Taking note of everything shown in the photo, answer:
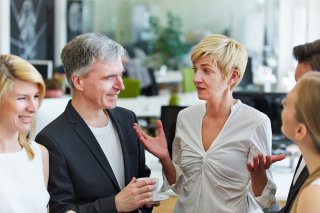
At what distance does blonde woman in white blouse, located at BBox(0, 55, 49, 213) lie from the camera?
2279 millimetres

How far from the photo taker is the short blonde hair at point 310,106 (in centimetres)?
178

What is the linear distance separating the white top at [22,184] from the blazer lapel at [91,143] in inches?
7.8

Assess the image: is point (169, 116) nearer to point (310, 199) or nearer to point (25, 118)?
point (25, 118)

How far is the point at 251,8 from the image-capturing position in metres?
12.1

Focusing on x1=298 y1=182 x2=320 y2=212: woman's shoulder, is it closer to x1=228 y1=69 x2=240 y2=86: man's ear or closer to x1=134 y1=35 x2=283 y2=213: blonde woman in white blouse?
x1=134 y1=35 x2=283 y2=213: blonde woman in white blouse

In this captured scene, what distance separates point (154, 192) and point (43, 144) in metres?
0.46

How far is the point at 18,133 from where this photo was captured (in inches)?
94.0

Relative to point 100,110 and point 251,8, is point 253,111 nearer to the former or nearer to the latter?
point 100,110

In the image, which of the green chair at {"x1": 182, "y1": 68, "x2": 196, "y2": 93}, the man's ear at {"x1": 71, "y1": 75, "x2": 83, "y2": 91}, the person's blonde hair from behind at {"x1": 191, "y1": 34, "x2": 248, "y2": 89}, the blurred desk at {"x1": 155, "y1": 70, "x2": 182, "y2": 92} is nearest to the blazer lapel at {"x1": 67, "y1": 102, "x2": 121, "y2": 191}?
the man's ear at {"x1": 71, "y1": 75, "x2": 83, "y2": 91}

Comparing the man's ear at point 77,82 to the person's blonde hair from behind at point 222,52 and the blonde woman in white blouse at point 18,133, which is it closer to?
the blonde woman in white blouse at point 18,133

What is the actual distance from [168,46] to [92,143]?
960cm

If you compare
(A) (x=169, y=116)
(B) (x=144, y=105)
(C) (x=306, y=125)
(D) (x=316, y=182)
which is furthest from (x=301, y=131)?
(B) (x=144, y=105)

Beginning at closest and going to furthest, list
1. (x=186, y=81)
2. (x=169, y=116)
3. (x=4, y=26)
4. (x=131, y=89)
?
1. (x=169, y=116)
2. (x=131, y=89)
3. (x=4, y=26)
4. (x=186, y=81)

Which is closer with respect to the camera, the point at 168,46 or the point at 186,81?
the point at 186,81
